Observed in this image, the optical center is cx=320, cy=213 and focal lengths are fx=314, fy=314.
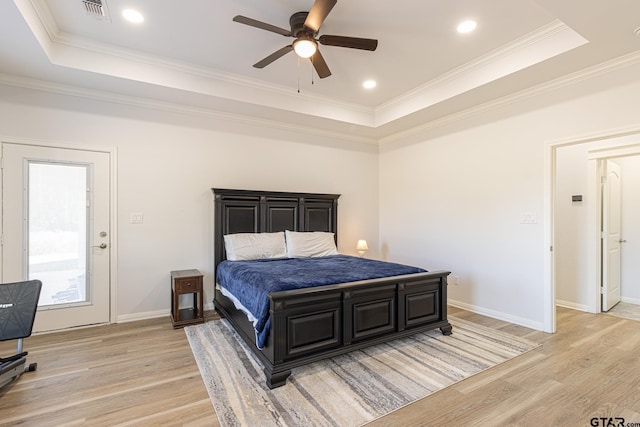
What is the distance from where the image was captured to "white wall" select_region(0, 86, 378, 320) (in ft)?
11.5

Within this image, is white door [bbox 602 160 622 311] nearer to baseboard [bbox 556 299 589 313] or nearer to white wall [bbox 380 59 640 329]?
baseboard [bbox 556 299 589 313]

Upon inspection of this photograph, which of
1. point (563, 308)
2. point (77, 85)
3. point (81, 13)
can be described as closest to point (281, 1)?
point (81, 13)

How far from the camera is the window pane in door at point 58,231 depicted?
3.41 m

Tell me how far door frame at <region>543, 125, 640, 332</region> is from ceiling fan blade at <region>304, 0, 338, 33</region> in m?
2.83

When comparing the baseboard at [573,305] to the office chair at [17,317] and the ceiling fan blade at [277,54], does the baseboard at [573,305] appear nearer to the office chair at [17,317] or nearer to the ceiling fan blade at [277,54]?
the ceiling fan blade at [277,54]

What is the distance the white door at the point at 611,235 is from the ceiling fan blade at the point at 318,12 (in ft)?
14.1

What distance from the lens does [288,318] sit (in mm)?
2479

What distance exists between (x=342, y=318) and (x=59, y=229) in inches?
129

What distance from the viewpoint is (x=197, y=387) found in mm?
2369

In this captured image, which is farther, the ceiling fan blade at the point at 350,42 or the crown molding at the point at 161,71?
the crown molding at the point at 161,71

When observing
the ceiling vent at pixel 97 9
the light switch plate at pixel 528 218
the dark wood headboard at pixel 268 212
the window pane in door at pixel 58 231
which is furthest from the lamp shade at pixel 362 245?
the ceiling vent at pixel 97 9

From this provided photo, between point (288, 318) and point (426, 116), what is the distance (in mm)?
3497

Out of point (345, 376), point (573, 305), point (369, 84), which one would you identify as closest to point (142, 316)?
point (345, 376)

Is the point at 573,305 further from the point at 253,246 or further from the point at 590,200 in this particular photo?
the point at 253,246
